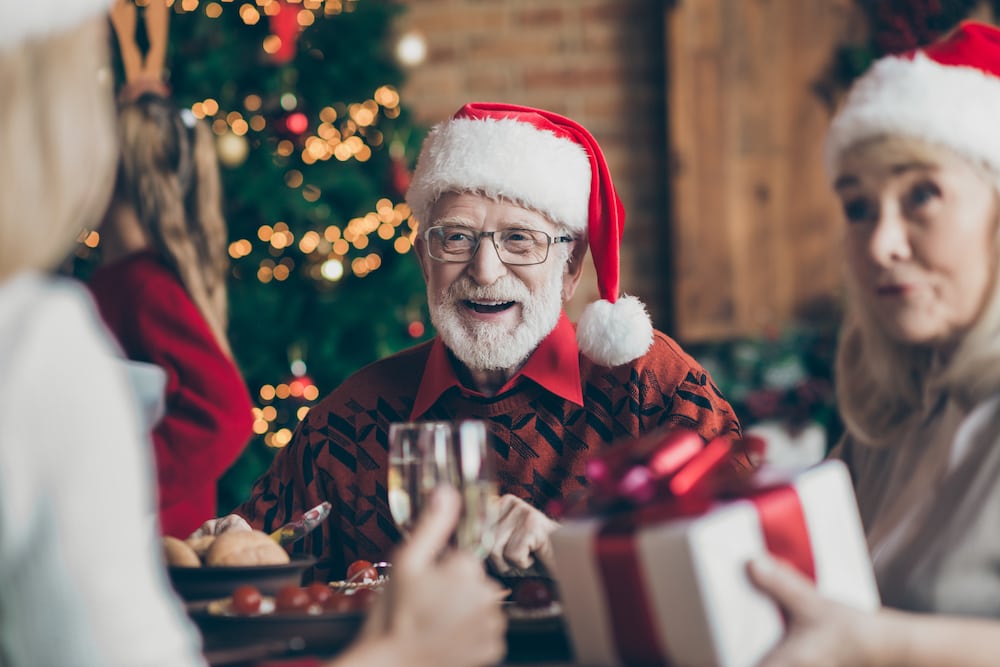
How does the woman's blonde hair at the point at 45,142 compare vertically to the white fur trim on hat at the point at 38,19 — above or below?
below

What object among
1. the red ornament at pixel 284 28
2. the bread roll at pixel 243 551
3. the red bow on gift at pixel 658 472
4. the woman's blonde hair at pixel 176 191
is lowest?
the bread roll at pixel 243 551

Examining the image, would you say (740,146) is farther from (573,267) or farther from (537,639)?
(537,639)

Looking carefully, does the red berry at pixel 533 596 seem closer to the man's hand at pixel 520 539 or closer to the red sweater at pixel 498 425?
the man's hand at pixel 520 539

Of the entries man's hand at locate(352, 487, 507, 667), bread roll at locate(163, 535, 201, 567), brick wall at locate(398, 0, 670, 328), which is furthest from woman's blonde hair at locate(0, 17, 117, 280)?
brick wall at locate(398, 0, 670, 328)

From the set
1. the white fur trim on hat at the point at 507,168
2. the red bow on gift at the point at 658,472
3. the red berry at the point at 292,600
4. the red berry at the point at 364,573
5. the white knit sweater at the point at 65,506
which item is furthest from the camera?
the white fur trim on hat at the point at 507,168

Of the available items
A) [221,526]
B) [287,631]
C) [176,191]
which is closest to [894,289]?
[287,631]

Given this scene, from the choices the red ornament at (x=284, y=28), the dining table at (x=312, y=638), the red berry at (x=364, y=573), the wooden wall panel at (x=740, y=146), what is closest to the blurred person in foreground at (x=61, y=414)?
the dining table at (x=312, y=638)

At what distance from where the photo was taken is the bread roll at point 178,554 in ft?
4.45

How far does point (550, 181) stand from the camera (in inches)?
82.4

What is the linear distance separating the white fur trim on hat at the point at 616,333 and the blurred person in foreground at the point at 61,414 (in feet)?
4.06

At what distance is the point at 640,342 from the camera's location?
200 centimetres

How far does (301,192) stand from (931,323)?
2.64 metres

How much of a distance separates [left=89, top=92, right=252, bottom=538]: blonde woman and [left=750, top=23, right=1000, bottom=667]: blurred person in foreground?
77.7 inches

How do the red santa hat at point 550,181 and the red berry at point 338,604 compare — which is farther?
the red santa hat at point 550,181
